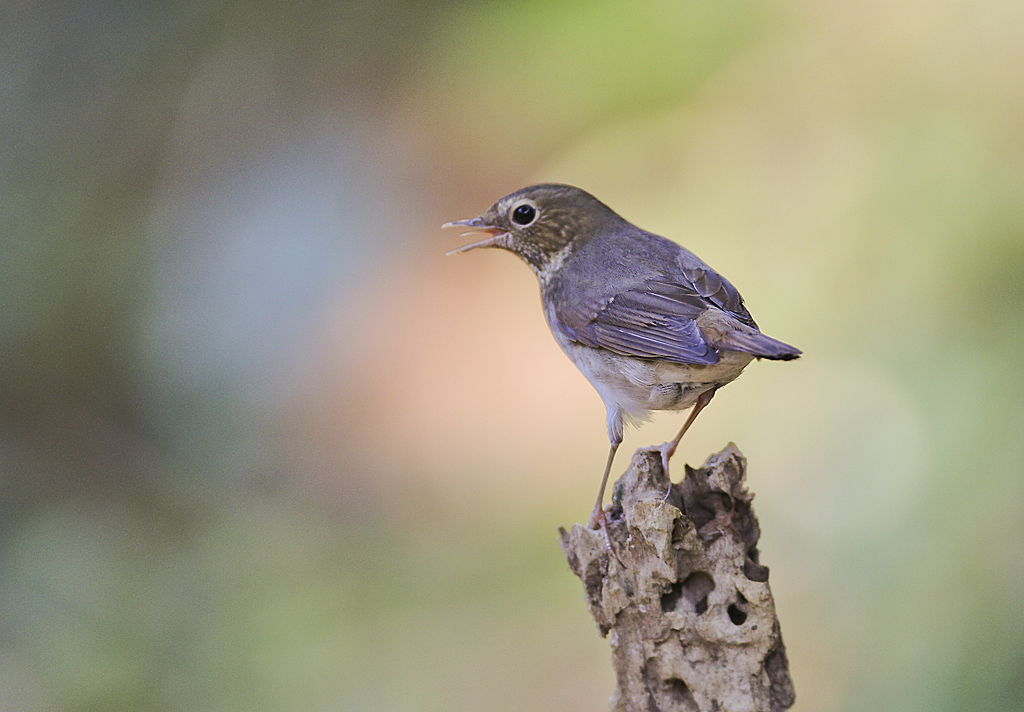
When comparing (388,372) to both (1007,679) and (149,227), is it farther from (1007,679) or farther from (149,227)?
(1007,679)

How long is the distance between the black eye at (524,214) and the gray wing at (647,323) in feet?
1.46

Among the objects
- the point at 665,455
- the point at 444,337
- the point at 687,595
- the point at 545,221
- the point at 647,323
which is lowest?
the point at 687,595

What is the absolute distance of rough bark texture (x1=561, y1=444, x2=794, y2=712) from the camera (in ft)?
9.03

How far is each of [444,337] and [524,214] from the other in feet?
11.1

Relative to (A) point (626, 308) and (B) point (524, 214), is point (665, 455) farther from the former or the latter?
(B) point (524, 214)

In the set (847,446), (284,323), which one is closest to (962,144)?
(847,446)

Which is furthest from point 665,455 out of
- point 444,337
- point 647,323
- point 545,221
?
point 444,337

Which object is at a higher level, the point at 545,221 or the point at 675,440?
the point at 545,221

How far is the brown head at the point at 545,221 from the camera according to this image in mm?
3541

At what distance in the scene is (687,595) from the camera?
113 inches

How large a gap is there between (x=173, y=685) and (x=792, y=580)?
12.4ft

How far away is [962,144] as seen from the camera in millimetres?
5609

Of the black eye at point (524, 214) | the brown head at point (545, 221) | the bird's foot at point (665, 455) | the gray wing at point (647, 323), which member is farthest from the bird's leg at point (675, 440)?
the black eye at point (524, 214)

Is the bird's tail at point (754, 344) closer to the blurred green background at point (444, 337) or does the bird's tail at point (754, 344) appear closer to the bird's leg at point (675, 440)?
the bird's leg at point (675, 440)
